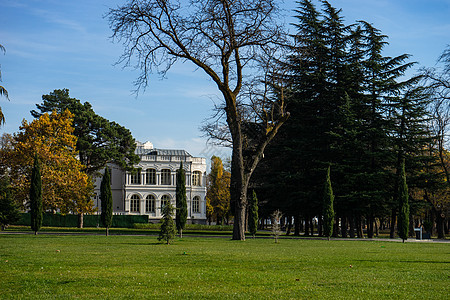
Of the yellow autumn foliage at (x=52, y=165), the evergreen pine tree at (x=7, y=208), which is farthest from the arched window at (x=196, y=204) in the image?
the evergreen pine tree at (x=7, y=208)

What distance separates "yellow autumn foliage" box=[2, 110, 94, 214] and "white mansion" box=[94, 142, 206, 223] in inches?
898

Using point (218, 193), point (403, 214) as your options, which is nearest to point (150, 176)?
point (218, 193)

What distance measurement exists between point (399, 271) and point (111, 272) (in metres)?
6.33

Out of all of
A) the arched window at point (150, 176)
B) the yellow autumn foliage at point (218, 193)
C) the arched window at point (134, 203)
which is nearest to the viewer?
the arched window at point (134, 203)

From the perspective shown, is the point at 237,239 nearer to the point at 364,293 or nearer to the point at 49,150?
the point at 364,293

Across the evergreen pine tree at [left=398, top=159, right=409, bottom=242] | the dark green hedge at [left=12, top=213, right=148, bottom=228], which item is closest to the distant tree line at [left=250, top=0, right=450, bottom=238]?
the evergreen pine tree at [left=398, top=159, right=409, bottom=242]

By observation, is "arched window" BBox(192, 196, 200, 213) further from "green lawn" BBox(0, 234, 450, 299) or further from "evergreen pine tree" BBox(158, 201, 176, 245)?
"green lawn" BBox(0, 234, 450, 299)

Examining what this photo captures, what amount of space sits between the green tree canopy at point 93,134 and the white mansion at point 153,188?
12241 millimetres

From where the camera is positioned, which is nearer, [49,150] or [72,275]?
[72,275]

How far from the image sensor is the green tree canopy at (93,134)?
163 feet

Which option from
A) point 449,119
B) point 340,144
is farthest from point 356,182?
point 449,119

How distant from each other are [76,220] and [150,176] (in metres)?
14.3

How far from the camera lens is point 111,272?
32.2 ft

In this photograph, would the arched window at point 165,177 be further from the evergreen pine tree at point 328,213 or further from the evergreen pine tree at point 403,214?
the evergreen pine tree at point 403,214
